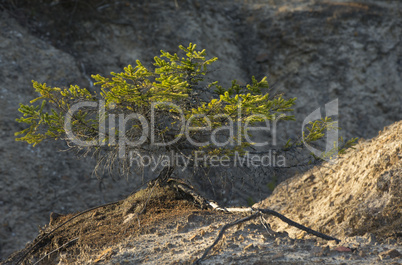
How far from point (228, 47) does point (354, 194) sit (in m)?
9.14

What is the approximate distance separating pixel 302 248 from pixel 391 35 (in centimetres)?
1303

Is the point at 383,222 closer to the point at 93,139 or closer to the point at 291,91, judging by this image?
the point at 93,139

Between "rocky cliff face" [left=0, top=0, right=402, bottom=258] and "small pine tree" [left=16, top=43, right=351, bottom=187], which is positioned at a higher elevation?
"rocky cliff face" [left=0, top=0, right=402, bottom=258]

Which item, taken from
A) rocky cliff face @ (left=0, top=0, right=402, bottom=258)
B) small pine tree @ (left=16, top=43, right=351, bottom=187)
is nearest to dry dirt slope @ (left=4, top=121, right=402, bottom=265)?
small pine tree @ (left=16, top=43, right=351, bottom=187)

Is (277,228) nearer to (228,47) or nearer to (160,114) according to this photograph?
(160,114)

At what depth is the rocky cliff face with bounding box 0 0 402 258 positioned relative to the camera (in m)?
11.6

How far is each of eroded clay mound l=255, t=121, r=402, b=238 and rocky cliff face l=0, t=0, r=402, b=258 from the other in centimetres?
426

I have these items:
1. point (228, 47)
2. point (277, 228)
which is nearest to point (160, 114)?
point (277, 228)

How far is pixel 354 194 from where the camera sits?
6699 mm

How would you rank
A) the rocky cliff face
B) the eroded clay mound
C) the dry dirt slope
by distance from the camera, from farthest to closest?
the rocky cliff face
the eroded clay mound
the dry dirt slope

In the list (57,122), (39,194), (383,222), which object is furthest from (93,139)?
(39,194)

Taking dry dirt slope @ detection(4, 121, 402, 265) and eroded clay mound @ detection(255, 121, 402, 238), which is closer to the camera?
dry dirt slope @ detection(4, 121, 402, 265)

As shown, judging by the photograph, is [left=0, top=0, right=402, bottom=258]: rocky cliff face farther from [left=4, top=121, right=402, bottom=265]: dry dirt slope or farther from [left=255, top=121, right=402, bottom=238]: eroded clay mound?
[left=4, top=121, right=402, bottom=265]: dry dirt slope

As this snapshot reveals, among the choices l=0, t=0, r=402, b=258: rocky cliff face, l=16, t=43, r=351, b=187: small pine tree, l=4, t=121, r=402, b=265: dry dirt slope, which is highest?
l=0, t=0, r=402, b=258: rocky cliff face
